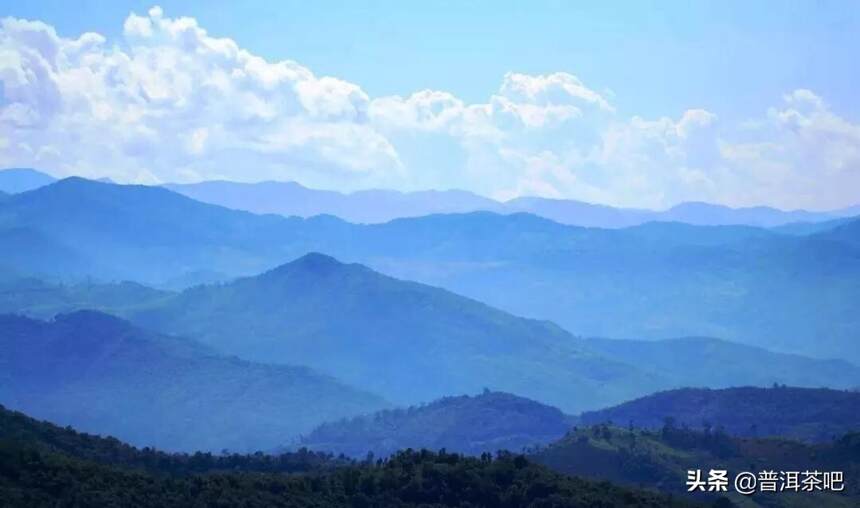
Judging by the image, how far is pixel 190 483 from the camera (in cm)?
6706

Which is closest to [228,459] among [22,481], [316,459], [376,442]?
[316,459]

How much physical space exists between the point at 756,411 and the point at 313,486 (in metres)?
108

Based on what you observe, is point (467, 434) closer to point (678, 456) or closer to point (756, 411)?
point (756, 411)

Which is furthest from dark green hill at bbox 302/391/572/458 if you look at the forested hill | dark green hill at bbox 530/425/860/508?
the forested hill

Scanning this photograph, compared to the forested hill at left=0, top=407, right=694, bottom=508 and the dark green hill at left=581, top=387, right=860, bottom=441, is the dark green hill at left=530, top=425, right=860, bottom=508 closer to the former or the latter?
the dark green hill at left=581, top=387, right=860, bottom=441

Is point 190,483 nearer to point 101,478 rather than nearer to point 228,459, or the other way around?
point 101,478

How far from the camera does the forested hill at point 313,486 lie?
61.3 meters

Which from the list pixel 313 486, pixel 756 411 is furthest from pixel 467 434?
pixel 313 486

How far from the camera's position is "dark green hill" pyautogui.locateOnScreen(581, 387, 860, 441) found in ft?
515

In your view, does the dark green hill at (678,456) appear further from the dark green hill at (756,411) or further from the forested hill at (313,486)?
the forested hill at (313,486)

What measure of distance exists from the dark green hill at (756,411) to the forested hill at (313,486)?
267ft

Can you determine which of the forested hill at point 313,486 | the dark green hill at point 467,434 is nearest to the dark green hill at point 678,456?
the forested hill at point 313,486

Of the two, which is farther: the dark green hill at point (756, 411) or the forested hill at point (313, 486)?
the dark green hill at point (756, 411)

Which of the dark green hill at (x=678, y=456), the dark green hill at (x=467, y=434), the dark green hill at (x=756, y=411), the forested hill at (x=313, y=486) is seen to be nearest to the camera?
the forested hill at (x=313, y=486)
